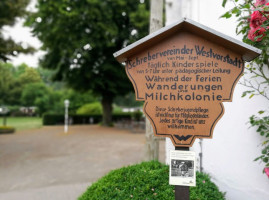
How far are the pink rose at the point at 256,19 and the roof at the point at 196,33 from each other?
631 mm

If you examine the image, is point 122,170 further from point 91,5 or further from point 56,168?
point 91,5

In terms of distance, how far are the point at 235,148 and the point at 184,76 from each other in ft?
6.40

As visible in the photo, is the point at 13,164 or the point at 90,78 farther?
the point at 90,78

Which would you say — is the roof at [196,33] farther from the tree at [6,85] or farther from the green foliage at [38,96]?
the green foliage at [38,96]

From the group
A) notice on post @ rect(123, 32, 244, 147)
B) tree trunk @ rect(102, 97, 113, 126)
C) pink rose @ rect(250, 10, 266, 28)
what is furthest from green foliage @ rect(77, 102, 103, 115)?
pink rose @ rect(250, 10, 266, 28)

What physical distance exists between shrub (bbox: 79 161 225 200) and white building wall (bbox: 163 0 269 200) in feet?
1.70

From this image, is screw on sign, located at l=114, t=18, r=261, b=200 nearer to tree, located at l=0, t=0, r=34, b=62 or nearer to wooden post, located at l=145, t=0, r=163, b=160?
wooden post, located at l=145, t=0, r=163, b=160

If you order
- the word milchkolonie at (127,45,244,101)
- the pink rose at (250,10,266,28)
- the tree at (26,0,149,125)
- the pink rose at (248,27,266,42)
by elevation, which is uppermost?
the tree at (26,0,149,125)

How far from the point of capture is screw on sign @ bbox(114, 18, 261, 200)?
1.92 metres

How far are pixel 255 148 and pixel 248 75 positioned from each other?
1.06m

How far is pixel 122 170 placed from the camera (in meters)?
3.17

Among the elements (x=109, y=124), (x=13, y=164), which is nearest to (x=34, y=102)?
(x=109, y=124)

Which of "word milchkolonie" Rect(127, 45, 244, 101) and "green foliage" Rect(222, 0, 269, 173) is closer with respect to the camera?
"word milchkolonie" Rect(127, 45, 244, 101)

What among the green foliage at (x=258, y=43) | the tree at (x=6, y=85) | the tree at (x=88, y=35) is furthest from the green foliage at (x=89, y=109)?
the green foliage at (x=258, y=43)
